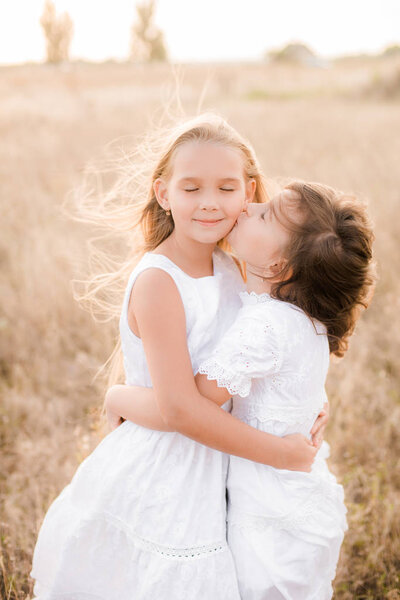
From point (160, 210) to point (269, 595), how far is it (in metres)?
1.27

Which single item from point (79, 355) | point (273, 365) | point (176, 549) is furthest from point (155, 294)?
point (79, 355)

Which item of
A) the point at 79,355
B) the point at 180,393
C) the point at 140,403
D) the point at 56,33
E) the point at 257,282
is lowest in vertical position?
the point at 79,355

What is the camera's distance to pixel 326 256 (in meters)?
1.60

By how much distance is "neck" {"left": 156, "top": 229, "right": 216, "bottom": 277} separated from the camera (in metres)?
1.78

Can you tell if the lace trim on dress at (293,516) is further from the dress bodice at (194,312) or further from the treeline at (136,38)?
the treeline at (136,38)

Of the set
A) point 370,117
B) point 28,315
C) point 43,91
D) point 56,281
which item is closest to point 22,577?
point 28,315

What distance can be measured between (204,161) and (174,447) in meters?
0.88

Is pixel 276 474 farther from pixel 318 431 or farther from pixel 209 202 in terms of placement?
pixel 209 202

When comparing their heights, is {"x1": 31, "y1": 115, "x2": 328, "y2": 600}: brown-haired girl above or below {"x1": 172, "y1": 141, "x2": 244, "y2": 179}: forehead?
below

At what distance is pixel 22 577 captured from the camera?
218 cm

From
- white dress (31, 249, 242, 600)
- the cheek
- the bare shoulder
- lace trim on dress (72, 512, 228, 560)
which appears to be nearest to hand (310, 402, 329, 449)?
white dress (31, 249, 242, 600)

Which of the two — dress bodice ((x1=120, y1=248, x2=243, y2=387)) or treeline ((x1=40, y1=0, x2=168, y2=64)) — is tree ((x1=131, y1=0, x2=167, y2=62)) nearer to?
treeline ((x1=40, y1=0, x2=168, y2=64))

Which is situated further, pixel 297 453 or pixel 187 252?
pixel 187 252

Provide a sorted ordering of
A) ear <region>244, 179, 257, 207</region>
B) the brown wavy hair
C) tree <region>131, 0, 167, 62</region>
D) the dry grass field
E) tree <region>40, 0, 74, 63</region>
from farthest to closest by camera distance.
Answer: tree <region>131, 0, 167, 62</region>, tree <region>40, 0, 74, 63</region>, the dry grass field, ear <region>244, 179, 257, 207</region>, the brown wavy hair
